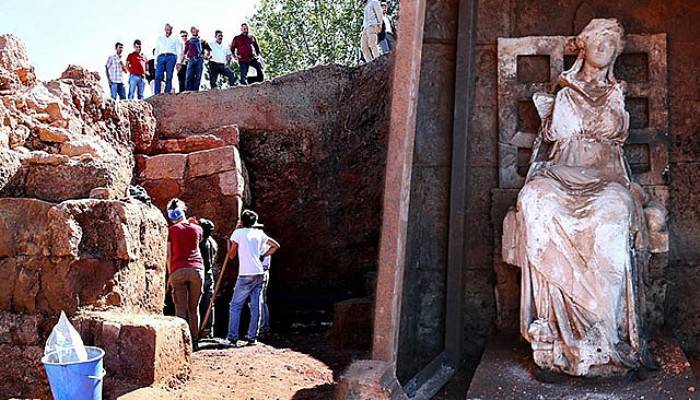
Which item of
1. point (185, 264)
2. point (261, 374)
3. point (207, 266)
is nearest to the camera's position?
point (261, 374)

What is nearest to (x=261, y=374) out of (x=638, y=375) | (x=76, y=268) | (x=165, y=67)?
(x=76, y=268)

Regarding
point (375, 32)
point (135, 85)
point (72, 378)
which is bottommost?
point (72, 378)

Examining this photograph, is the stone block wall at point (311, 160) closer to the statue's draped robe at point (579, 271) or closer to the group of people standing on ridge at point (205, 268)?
the group of people standing on ridge at point (205, 268)

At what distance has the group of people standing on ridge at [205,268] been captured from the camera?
748 centimetres

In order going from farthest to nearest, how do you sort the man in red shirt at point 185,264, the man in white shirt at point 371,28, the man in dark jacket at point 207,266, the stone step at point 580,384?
the man in white shirt at point 371,28 → the man in dark jacket at point 207,266 → the man in red shirt at point 185,264 → the stone step at point 580,384

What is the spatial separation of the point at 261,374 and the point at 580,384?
323cm

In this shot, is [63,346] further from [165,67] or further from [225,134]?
[165,67]

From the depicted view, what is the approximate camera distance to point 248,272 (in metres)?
7.98

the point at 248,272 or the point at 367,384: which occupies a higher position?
the point at 248,272

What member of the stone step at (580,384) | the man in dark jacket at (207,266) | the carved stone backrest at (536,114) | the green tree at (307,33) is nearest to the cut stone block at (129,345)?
the stone step at (580,384)

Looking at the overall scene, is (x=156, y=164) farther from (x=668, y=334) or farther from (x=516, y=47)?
(x=668, y=334)

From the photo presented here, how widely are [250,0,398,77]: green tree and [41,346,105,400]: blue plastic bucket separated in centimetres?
1857

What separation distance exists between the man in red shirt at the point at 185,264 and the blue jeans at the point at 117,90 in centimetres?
503

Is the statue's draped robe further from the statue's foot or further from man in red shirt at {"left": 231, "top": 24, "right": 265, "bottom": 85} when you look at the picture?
man in red shirt at {"left": 231, "top": 24, "right": 265, "bottom": 85}
